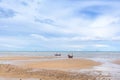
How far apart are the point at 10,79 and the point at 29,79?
69.1 inches

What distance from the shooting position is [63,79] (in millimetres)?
21016

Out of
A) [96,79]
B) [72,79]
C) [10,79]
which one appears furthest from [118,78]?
[10,79]

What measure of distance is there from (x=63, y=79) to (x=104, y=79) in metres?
4.00

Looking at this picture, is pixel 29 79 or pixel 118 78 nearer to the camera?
pixel 29 79

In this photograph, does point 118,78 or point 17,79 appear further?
point 118,78

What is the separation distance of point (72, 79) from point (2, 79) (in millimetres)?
6428

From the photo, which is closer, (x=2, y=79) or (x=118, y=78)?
(x=2, y=79)

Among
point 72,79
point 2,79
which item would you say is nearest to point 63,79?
point 72,79

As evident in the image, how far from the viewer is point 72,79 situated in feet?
69.5

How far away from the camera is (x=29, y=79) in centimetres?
2133

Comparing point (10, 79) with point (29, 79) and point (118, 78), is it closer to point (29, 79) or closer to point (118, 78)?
point (29, 79)

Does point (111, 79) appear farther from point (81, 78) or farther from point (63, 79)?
point (63, 79)

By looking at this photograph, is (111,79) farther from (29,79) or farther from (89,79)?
(29,79)

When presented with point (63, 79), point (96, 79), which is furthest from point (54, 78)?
point (96, 79)
